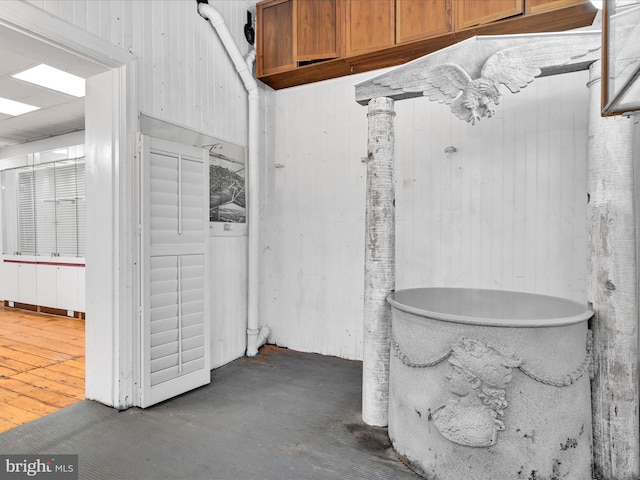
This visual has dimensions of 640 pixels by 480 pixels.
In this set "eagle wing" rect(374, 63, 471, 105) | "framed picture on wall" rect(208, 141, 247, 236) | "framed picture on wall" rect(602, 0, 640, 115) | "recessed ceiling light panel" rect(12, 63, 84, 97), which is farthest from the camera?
"recessed ceiling light panel" rect(12, 63, 84, 97)

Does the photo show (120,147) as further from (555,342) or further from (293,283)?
(555,342)

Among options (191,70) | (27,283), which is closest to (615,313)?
(191,70)

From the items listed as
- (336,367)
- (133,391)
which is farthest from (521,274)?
(133,391)

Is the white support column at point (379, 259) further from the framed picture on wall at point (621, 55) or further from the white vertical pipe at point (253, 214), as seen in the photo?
the white vertical pipe at point (253, 214)

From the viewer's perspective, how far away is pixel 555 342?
5.68ft

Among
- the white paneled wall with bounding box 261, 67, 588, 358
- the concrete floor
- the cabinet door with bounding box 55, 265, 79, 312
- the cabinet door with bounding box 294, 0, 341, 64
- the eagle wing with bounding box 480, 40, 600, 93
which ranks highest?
the cabinet door with bounding box 294, 0, 341, 64

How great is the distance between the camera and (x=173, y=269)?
9.22ft

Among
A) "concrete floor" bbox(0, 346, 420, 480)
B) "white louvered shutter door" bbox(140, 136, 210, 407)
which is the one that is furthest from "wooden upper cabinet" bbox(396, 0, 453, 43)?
"concrete floor" bbox(0, 346, 420, 480)

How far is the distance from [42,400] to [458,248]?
3.36m

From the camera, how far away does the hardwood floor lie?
260 cm

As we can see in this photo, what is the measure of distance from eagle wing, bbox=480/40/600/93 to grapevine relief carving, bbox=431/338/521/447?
131cm

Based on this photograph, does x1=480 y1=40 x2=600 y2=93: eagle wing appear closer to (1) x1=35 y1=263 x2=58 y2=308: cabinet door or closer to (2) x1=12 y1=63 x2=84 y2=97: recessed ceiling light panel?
(2) x1=12 y1=63 x2=84 y2=97: recessed ceiling light panel

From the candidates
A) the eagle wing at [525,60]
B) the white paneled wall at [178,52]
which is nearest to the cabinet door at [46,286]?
the white paneled wall at [178,52]

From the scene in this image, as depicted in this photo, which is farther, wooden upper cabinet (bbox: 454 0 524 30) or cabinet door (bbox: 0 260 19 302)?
cabinet door (bbox: 0 260 19 302)
